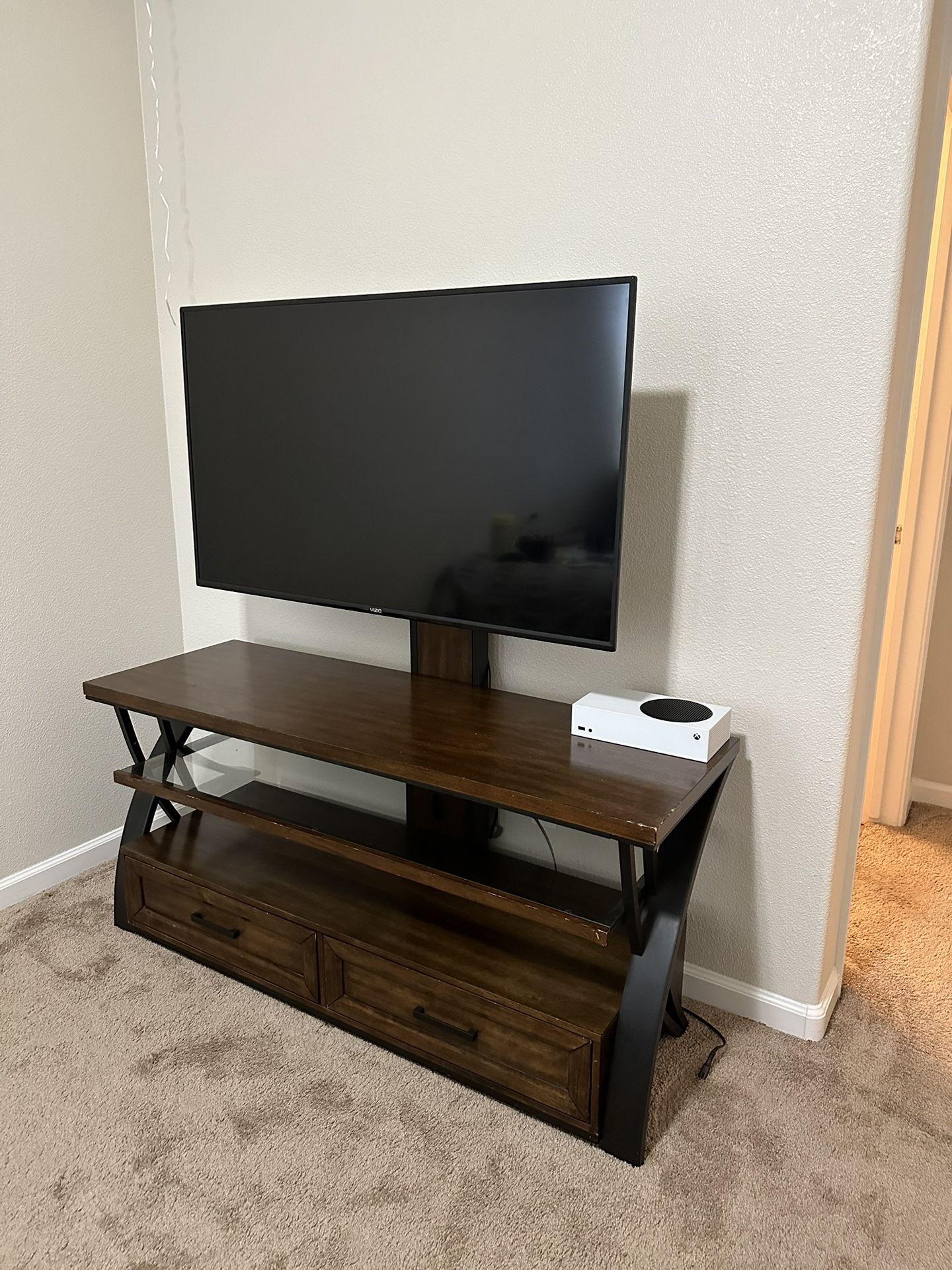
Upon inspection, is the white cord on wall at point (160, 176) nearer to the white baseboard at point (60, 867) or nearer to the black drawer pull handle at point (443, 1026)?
the white baseboard at point (60, 867)

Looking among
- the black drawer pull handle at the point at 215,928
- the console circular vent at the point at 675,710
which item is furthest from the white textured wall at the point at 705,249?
the black drawer pull handle at the point at 215,928

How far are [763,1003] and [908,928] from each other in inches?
24.9

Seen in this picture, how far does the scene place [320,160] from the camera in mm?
2123

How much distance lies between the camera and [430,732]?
1753mm

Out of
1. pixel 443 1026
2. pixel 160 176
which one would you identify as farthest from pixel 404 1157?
pixel 160 176

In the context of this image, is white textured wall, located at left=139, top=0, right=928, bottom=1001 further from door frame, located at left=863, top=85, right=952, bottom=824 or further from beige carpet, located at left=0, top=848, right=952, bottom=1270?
door frame, located at left=863, top=85, right=952, bottom=824

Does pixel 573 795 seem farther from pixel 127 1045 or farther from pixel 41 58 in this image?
pixel 41 58

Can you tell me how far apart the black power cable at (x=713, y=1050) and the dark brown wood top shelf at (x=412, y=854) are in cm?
43

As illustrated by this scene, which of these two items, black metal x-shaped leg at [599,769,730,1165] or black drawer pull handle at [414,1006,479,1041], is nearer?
black metal x-shaped leg at [599,769,730,1165]

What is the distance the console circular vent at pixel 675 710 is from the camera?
5.44 feet

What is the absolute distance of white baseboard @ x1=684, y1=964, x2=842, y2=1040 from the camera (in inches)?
72.2

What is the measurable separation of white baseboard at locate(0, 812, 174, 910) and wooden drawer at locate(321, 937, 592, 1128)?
99cm

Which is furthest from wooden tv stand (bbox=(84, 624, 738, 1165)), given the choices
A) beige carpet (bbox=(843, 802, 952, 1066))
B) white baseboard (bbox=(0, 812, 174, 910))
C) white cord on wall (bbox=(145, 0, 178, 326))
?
white cord on wall (bbox=(145, 0, 178, 326))

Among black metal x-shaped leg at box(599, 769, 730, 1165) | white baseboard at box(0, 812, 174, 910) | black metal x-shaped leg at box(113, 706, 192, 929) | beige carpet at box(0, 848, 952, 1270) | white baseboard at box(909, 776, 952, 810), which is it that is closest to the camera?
beige carpet at box(0, 848, 952, 1270)
